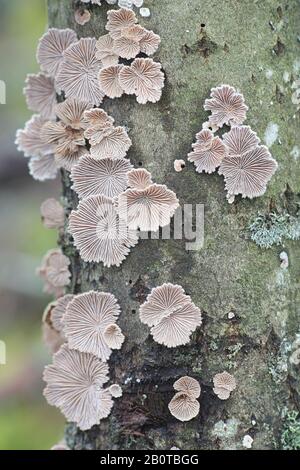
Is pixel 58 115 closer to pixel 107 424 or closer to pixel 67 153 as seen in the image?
pixel 67 153

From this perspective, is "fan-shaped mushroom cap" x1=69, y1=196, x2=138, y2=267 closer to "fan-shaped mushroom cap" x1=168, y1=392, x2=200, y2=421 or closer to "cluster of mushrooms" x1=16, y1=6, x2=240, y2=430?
"cluster of mushrooms" x1=16, y1=6, x2=240, y2=430

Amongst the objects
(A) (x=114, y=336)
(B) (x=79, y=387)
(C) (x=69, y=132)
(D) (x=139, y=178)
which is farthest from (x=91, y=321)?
(C) (x=69, y=132)

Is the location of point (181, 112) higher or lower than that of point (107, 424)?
higher

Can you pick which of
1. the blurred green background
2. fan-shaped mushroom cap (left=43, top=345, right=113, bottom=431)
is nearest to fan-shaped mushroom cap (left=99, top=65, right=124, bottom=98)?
fan-shaped mushroom cap (left=43, top=345, right=113, bottom=431)

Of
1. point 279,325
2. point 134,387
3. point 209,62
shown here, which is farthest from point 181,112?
point 134,387

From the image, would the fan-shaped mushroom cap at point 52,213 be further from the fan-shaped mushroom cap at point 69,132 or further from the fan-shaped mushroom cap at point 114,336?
the fan-shaped mushroom cap at point 114,336

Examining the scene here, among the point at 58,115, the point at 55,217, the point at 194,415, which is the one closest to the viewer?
the point at 194,415

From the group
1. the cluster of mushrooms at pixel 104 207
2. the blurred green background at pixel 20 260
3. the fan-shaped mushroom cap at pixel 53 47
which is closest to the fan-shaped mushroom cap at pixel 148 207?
the cluster of mushrooms at pixel 104 207
